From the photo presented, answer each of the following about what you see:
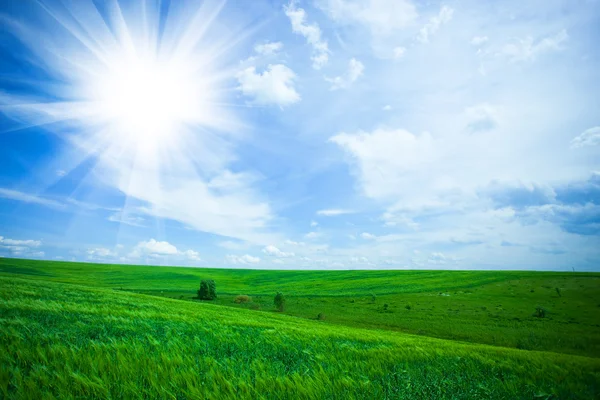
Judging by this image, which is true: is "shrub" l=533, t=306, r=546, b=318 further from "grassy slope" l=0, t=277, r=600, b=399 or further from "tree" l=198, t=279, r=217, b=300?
"tree" l=198, t=279, r=217, b=300

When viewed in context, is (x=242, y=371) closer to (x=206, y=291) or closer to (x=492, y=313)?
(x=492, y=313)

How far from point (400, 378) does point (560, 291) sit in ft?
217

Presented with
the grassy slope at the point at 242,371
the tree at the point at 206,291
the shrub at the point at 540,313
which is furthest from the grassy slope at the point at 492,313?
the grassy slope at the point at 242,371

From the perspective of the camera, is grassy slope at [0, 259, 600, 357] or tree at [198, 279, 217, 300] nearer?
grassy slope at [0, 259, 600, 357]

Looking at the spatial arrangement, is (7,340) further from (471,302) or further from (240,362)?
(471,302)

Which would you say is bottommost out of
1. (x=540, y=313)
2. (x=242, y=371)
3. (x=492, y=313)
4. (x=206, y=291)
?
(x=492, y=313)

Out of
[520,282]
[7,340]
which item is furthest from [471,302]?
[7,340]

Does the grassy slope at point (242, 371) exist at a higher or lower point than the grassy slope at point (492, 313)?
higher

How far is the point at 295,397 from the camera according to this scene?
129 inches

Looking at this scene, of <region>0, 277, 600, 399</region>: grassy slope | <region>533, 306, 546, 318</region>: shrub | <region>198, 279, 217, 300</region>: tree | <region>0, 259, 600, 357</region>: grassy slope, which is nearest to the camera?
<region>0, 277, 600, 399</region>: grassy slope

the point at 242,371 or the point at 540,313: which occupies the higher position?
the point at 242,371

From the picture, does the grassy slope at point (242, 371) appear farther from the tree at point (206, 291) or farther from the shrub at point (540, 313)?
the tree at point (206, 291)

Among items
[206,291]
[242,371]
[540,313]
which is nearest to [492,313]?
[540,313]

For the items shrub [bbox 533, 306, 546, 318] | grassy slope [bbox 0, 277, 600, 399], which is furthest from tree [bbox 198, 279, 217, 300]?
shrub [bbox 533, 306, 546, 318]
